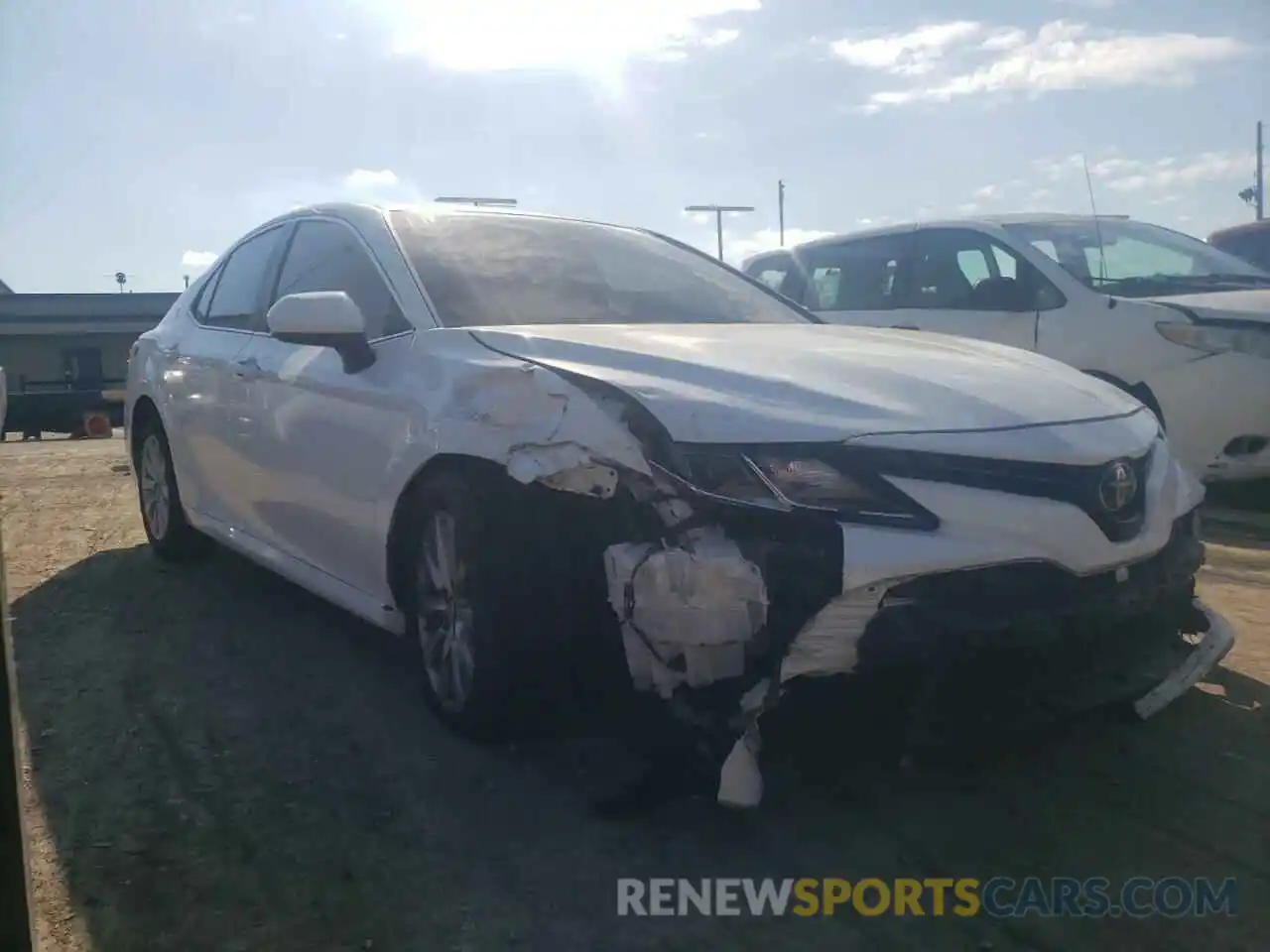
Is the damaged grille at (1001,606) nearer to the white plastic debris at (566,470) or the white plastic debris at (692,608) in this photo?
the white plastic debris at (692,608)

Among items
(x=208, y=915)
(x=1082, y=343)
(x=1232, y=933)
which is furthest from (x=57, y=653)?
(x=1082, y=343)

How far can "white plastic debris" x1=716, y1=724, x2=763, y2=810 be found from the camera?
2332mm

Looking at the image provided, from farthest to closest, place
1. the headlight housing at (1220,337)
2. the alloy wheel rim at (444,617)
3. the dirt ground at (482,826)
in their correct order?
the headlight housing at (1220,337) < the alloy wheel rim at (444,617) < the dirt ground at (482,826)

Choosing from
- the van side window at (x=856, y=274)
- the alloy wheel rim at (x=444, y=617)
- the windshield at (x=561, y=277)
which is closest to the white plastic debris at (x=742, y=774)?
the alloy wheel rim at (x=444, y=617)

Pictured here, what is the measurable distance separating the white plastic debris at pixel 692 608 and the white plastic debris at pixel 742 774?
0.47ft

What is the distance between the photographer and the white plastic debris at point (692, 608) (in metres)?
2.33

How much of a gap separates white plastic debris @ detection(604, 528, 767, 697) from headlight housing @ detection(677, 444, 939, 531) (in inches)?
4.3

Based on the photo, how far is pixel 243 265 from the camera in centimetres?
487

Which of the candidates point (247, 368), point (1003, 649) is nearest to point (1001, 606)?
point (1003, 649)

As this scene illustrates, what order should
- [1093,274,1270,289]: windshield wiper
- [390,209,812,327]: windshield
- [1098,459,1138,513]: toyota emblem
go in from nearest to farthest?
[1098,459,1138,513]: toyota emblem < [390,209,812,327]: windshield < [1093,274,1270,289]: windshield wiper

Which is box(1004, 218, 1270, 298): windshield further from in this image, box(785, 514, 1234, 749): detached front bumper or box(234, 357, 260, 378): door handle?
box(234, 357, 260, 378): door handle

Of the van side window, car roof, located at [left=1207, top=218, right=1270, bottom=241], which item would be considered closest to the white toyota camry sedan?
the van side window

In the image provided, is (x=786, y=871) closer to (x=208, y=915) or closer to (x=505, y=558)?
(x=505, y=558)

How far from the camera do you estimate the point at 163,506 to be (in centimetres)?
532
